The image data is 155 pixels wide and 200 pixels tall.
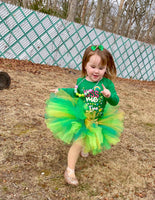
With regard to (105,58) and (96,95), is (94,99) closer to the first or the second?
(96,95)

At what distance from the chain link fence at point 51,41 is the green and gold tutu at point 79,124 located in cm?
663

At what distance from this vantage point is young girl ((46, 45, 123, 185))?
183 centimetres

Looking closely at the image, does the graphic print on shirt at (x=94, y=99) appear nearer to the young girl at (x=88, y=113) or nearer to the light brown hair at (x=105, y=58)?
the young girl at (x=88, y=113)

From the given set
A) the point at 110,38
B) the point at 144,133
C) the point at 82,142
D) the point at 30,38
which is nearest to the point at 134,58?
the point at 110,38

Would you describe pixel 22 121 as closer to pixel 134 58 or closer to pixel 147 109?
pixel 147 109

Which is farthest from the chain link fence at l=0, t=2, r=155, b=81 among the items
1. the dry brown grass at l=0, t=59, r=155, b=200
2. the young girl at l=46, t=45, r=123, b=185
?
the young girl at l=46, t=45, r=123, b=185

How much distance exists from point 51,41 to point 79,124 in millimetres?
7336

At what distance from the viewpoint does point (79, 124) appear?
1.82 m

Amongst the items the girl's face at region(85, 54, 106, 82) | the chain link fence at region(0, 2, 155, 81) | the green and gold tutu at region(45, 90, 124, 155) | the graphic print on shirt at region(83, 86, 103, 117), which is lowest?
the green and gold tutu at region(45, 90, 124, 155)

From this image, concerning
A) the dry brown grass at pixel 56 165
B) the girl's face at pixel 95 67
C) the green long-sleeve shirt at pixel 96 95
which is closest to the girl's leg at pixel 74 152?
the dry brown grass at pixel 56 165

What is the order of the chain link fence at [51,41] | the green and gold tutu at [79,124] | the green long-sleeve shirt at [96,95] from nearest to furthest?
the green and gold tutu at [79,124], the green long-sleeve shirt at [96,95], the chain link fence at [51,41]

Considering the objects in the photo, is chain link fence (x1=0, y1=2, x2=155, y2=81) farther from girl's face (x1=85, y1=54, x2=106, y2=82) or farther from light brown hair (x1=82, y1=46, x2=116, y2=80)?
girl's face (x1=85, y1=54, x2=106, y2=82)

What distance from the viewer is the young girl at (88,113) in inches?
72.1

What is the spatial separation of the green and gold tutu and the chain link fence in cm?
→ 663
